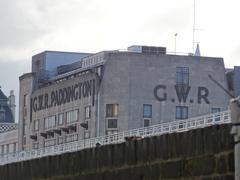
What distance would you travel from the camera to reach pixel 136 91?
443ft

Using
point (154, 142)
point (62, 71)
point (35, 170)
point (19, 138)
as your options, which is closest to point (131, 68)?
point (62, 71)

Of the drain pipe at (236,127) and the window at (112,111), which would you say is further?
the window at (112,111)

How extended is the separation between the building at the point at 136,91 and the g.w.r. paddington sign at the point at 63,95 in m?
0.11

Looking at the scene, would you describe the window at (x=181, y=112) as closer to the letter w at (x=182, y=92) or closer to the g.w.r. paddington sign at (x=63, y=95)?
the letter w at (x=182, y=92)

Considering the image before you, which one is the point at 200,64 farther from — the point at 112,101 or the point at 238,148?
the point at 238,148

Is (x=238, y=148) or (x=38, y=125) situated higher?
(x=38, y=125)

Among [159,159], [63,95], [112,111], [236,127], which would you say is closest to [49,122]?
[63,95]

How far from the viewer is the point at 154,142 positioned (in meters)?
23.3

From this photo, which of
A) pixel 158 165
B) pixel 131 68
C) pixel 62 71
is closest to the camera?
pixel 158 165

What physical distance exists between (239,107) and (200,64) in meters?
118

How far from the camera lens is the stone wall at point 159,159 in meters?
20.3

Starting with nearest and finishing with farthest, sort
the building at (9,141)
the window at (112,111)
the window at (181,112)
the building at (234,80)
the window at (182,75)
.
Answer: the window at (112,111) → the window at (181,112) → the window at (182,75) → the building at (234,80) → the building at (9,141)

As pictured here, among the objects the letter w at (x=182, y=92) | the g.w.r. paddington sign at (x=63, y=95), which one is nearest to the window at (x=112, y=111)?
the g.w.r. paddington sign at (x=63, y=95)

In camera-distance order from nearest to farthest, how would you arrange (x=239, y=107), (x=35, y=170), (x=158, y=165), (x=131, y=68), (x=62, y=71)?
(x=239, y=107)
(x=158, y=165)
(x=35, y=170)
(x=131, y=68)
(x=62, y=71)
